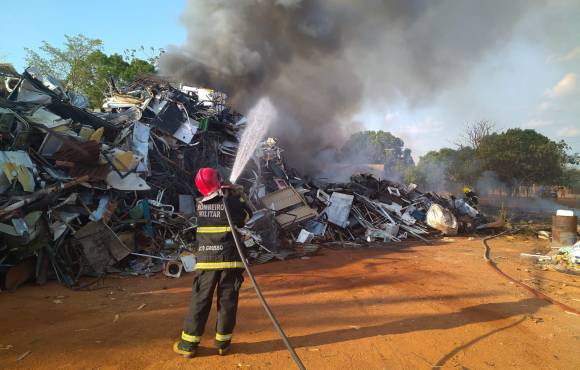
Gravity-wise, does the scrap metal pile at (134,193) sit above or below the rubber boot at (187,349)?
above

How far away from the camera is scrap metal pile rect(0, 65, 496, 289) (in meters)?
5.76

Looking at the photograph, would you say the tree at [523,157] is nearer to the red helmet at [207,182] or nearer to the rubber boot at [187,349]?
the red helmet at [207,182]

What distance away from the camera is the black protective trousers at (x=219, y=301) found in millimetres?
3180

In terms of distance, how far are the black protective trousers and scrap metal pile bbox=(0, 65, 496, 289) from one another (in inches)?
122

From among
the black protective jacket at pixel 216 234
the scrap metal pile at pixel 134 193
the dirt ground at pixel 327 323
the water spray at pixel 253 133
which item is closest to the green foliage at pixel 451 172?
the scrap metal pile at pixel 134 193

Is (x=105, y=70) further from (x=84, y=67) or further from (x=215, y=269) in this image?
(x=215, y=269)

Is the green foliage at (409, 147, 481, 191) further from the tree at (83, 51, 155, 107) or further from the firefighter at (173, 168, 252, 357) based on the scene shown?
the firefighter at (173, 168, 252, 357)

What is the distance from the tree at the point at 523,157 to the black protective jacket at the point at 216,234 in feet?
64.0

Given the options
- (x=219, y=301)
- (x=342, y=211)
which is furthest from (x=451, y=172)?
(x=219, y=301)

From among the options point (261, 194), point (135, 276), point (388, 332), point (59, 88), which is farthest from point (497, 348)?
point (59, 88)

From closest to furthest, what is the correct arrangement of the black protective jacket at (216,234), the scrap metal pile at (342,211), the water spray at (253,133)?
the black protective jacket at (216,234)
the scrap metal pile at (342,211)
the water spray at (253,133)

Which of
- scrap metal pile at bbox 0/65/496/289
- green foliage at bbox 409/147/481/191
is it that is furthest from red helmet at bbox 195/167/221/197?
green foliage at bbox 409/147/481/191

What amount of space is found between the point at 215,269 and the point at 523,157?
20202mm

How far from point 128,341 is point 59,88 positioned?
8310 millimetres
